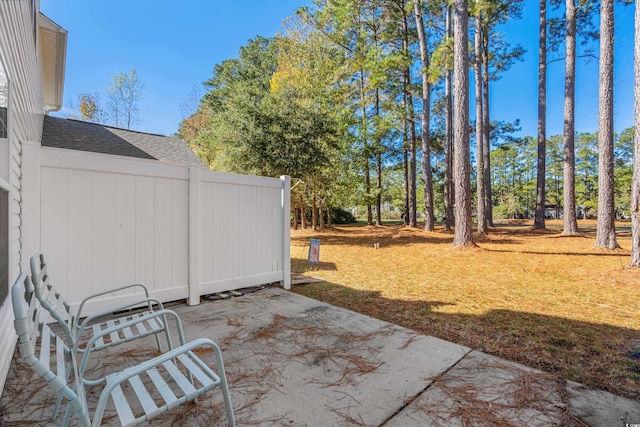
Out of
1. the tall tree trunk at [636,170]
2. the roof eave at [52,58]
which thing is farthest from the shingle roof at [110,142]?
the tall tree trunk at [636,170]

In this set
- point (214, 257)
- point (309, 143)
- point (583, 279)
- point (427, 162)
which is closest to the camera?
point (214, 257)

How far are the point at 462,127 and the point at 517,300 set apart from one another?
5282 mm

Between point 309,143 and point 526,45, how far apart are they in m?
13.7

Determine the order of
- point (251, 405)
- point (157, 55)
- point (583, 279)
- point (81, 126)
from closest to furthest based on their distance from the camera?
point (251, 405), point (583, 279), point (81, 126), point (157, 55)

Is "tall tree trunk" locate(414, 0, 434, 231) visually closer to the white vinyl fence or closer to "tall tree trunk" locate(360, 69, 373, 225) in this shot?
"tall tree trunk" locate(360, 69, 373, 225)

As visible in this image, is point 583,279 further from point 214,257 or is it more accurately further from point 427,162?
point 427,162

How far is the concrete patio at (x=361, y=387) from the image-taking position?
166 cm

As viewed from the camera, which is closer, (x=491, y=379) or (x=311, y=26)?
(x=491, y=379)

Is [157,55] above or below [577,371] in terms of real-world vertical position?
above

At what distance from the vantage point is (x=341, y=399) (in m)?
1.83

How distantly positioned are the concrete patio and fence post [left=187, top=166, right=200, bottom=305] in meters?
0.74

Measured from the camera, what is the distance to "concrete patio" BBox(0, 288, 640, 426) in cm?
166

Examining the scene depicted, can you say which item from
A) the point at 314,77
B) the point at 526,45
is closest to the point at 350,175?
the point at 314,77

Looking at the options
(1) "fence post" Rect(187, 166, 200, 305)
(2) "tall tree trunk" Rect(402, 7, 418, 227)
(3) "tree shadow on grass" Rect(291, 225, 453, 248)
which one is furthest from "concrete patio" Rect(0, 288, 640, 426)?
(2) "tall tree trunk" Rect(402, 7, 418, 227)
